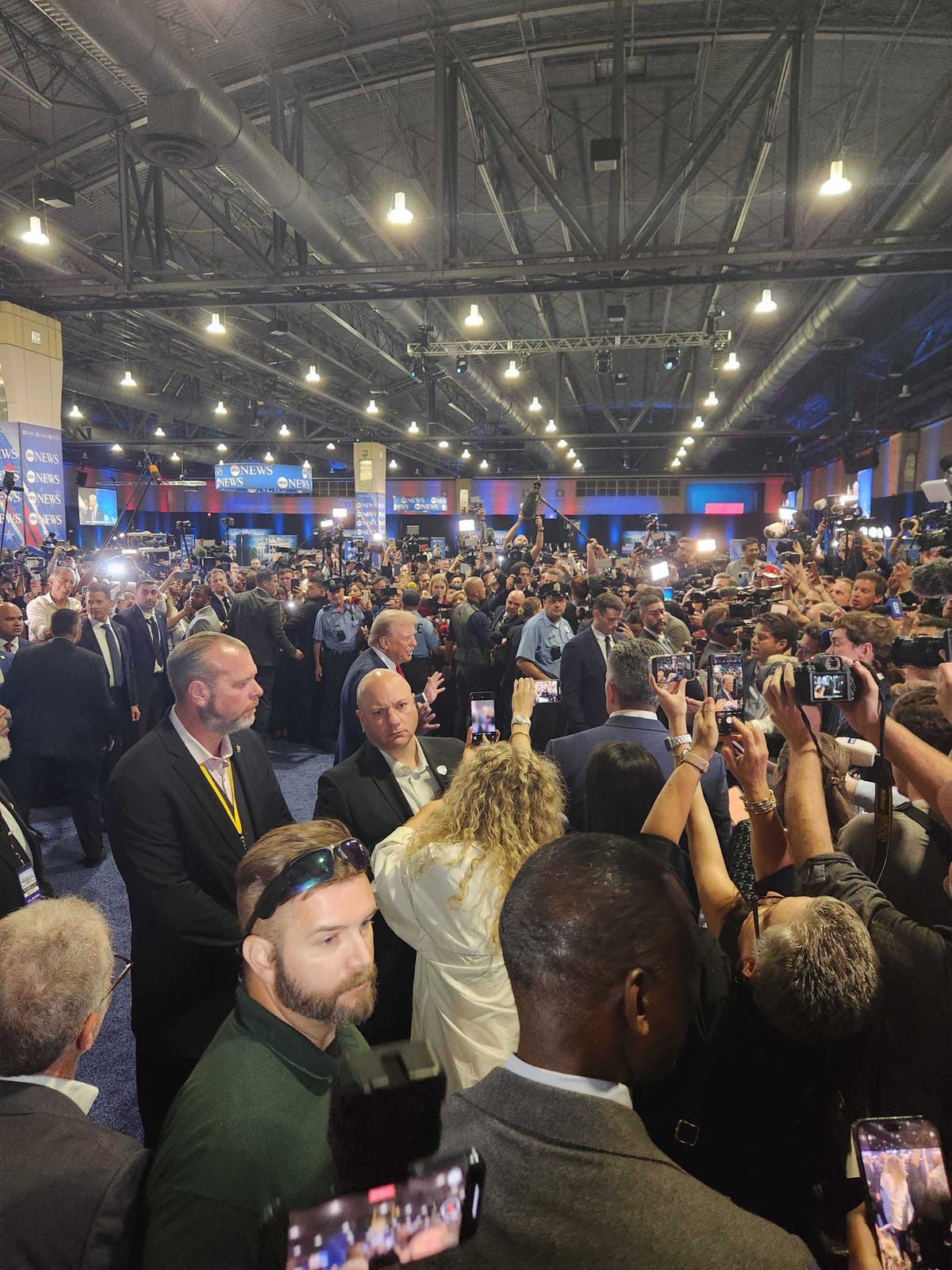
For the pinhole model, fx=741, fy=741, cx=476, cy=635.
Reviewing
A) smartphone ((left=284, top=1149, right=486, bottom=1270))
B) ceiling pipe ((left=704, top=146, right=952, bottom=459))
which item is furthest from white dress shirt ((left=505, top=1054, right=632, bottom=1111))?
ceiling pipe ((left=704, top=146, right=952, bottom=459))

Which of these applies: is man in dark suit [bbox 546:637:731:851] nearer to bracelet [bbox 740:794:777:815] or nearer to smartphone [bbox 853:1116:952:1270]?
bracelet [bbox 740:794:777:815]

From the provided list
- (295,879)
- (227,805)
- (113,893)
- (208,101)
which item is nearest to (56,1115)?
(295,879)

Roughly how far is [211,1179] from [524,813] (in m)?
0.85

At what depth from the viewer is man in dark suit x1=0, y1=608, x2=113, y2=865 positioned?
4125 mm

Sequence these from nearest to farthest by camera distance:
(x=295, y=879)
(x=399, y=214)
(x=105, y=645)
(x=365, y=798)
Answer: (x=295, y=879) < (x=365, y=798) < (x=105, y=645) < (x=399, y=214)

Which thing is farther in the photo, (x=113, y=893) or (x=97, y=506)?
(x=97, y=506)

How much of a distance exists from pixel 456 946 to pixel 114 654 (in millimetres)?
4468

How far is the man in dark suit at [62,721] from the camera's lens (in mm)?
4125

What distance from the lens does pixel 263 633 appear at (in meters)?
6.30

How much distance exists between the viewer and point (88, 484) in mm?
24406

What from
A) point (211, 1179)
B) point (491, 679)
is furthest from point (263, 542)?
point (211, 1179)

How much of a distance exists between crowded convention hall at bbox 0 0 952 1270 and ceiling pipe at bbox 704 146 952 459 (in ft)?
0.27

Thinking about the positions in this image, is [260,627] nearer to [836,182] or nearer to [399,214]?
[399,214]

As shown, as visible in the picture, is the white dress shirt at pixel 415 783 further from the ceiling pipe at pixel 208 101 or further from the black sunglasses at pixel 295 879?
the ceiling pipe at pixel 208 101
